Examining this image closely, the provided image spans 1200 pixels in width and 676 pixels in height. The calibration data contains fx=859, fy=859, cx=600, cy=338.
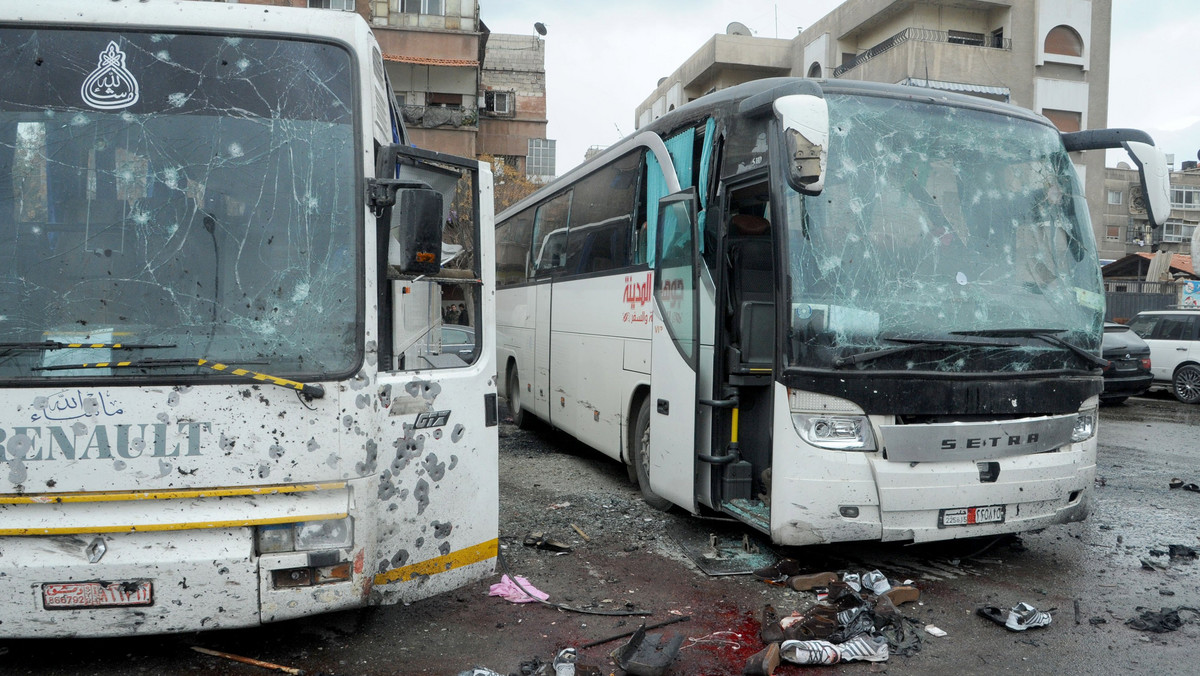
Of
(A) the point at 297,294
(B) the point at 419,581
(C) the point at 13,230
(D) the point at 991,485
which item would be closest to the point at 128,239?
(C) the point at 13,230

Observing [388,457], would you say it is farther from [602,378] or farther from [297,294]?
[602,378]

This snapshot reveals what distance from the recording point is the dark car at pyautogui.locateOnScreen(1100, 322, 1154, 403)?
49.9ft

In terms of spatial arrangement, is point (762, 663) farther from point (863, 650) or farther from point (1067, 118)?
point (1067, 118)

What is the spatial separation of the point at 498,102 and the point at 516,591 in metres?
46.4

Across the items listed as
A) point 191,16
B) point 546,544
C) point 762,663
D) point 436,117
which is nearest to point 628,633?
point 762,663

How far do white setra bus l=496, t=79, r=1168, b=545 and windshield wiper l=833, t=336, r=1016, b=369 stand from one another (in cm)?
1

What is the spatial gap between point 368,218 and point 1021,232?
415 centimetres

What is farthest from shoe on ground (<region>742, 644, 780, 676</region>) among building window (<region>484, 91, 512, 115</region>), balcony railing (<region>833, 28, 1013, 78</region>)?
building window (<region>484, 91, 512, 115</region>)

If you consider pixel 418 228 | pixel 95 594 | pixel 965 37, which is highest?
pixel 965 37

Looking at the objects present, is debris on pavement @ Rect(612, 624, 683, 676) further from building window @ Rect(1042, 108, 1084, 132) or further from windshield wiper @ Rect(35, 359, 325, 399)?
building window @ Rect(1042, 108, 1084, 132)

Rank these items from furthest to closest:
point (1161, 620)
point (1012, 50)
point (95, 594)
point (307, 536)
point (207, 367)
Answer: point (1012, 50), point (1161, 620), point (307, 536), point (207, 367), point (95, 594)

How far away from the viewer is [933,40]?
27.7m

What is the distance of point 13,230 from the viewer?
3.59 metres

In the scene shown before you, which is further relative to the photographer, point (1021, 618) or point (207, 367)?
point (1021, 618)
